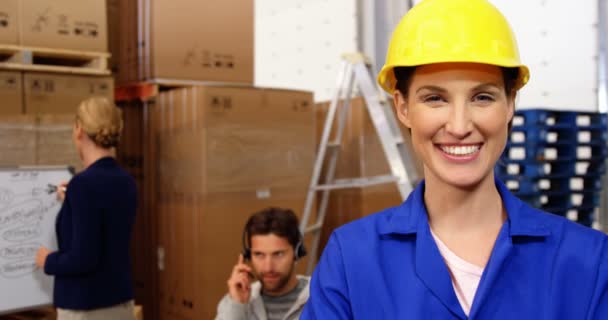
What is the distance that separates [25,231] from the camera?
10.2 ft

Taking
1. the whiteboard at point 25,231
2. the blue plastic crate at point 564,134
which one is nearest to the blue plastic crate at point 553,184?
the blue plastic crate at point 564,134

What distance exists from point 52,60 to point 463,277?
3.08 m

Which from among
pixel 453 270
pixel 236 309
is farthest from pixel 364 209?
pixel 453 270

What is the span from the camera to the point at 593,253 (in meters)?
1.17

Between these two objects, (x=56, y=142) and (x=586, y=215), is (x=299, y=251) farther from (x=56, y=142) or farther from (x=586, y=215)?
(x=586, y=215)

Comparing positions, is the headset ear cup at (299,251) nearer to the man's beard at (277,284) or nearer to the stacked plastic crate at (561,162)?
the man's beard at (277,284)

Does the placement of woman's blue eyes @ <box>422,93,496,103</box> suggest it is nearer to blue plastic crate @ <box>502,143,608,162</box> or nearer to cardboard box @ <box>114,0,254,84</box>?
cardboard box @ <box>114,0,254,84</box>

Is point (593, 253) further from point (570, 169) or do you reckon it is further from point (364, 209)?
point (570, 169)

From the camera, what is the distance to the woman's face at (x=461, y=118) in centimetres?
122

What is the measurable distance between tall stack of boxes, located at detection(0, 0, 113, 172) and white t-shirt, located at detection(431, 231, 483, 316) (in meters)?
2.60

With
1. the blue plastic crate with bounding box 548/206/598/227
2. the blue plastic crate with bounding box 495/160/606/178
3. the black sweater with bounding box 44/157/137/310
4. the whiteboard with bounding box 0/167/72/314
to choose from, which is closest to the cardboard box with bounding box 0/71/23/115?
the whiteboard with bounding box 0/167/72/314

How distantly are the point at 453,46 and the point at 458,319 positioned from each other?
50 centimetres

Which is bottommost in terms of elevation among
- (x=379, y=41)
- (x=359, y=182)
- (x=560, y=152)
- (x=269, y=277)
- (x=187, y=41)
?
(x=269, y=277)

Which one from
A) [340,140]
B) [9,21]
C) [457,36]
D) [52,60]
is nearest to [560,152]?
[340,140]
